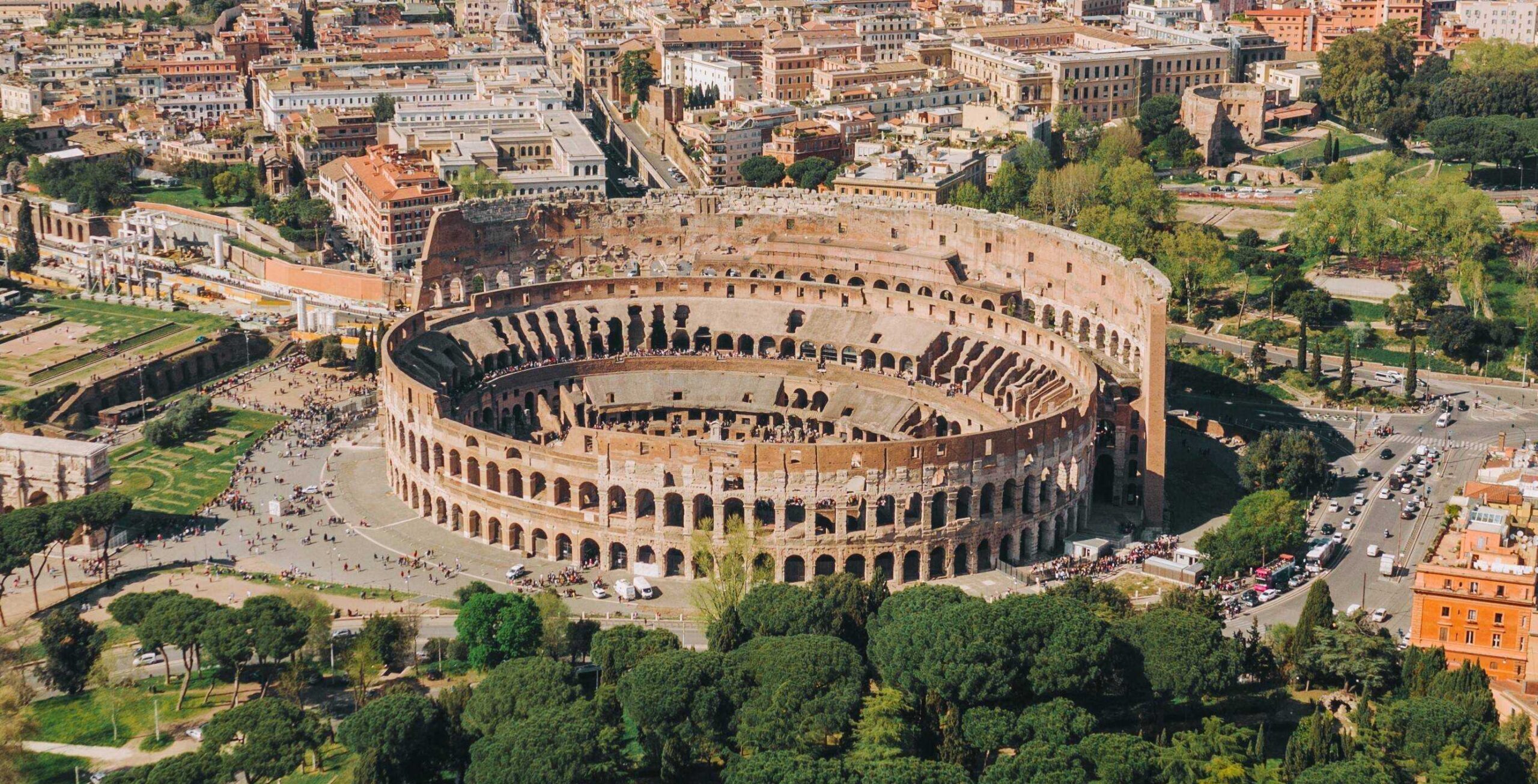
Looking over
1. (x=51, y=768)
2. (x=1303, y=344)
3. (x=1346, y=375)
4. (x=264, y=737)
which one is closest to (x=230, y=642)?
(x=51, y=768)

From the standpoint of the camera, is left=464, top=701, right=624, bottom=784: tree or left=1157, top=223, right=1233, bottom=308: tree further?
left=1157, top=223, right=1233, bottom=308: tree

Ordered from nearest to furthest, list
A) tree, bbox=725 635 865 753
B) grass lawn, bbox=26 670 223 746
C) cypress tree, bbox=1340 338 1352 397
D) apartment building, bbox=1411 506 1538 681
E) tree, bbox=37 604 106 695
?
tree, bbox=725 635 865 753
apartment building, bbox=1411 506 1538 681
grass lawn, bbox=26 670 223 746
tree, bbox=37 604 106 695
cypress tree, bbox=1340 338 1352 397

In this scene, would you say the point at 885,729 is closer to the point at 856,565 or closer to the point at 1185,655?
the point at 1185,655

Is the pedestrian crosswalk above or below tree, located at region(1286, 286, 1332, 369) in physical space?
below

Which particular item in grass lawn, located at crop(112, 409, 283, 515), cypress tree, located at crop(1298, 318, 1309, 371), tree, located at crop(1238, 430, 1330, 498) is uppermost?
cypress tree, located at crop(1298, 318, 1309, 371)

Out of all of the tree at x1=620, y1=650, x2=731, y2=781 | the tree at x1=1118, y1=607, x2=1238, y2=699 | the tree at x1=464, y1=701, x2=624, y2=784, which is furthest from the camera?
the tree at x1=1118, y1=607, x2=1238, y2=699

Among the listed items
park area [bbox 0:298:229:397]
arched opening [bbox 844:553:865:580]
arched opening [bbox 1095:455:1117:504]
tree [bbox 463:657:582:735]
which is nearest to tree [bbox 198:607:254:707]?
tree [bbox 463:657:582:735]

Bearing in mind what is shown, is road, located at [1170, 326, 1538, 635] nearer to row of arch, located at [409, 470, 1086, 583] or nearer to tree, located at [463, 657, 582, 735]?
row of arch, located at [409, 470, 1086, 583]
